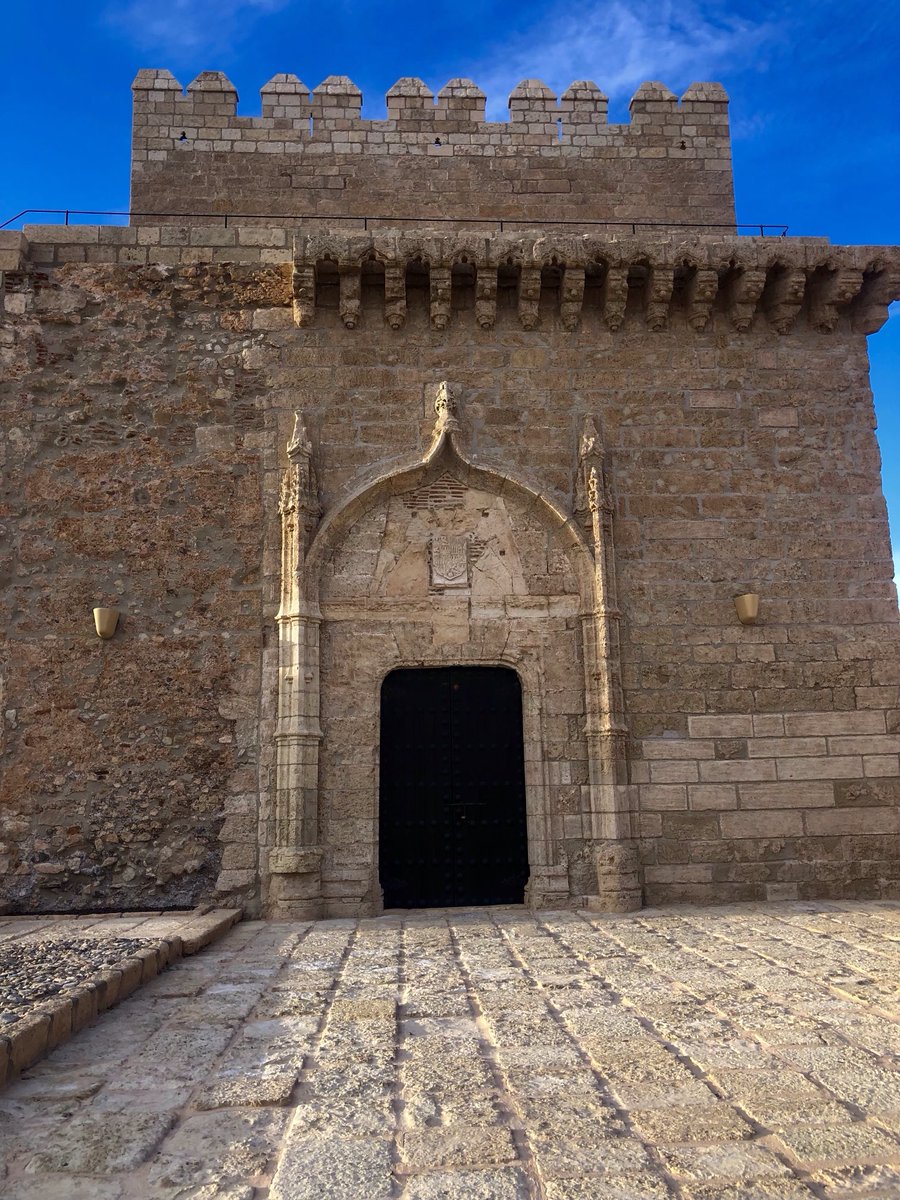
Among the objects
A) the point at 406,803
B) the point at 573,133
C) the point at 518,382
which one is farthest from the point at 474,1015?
the point at 573,133

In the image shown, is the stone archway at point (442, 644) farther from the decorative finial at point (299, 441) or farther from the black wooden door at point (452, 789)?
the black wooden door at point (452, 789)

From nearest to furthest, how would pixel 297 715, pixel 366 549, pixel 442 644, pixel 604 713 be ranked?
pixel 297 715, pixel 604 713, pixel 442 644, pixel 366 549

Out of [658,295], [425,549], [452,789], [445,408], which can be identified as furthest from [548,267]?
[452,789]

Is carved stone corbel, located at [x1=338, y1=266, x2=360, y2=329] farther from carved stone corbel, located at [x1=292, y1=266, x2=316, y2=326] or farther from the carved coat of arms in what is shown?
the carved coat of arms

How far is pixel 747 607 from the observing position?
664 centimetres

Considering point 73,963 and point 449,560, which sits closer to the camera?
point 73,963

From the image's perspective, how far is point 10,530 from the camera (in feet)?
21.6

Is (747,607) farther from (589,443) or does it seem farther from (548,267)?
(548,267)

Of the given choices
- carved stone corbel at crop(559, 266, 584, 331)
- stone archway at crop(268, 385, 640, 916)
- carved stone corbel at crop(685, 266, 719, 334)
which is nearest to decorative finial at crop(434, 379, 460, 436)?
stone archway at crop(268, 385, 640, 916)

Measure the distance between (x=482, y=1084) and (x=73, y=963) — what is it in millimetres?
2272

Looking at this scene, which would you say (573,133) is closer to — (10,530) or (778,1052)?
(10,530)

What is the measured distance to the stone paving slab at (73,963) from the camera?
2953 mm

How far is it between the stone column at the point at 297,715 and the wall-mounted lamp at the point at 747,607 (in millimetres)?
3169

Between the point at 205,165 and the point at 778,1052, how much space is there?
850 centimetres
